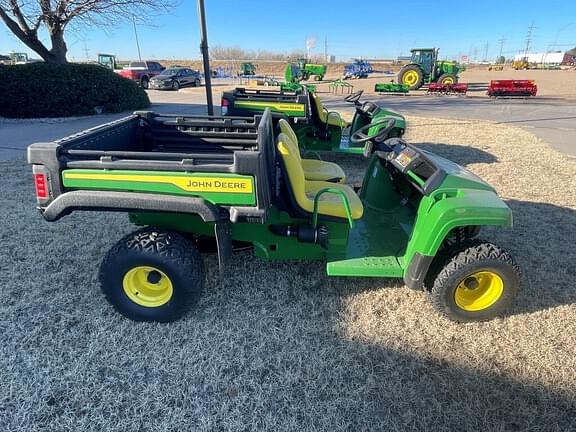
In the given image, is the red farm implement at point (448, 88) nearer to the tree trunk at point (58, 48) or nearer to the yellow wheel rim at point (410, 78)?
the yellow wheel rim at point (410, 78)

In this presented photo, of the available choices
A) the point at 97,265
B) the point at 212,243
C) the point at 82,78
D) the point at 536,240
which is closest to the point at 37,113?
the point at 82,78

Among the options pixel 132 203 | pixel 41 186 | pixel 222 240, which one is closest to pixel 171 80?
pixel 41 186

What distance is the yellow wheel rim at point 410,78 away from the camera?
20938mm

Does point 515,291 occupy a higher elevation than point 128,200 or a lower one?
lower

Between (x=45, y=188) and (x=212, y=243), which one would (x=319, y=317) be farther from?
(x=45, y=188)

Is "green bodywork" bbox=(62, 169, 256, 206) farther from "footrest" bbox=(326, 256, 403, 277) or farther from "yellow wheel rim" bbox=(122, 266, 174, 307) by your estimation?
"footrest" bbox=(326, 256, 403, 277)

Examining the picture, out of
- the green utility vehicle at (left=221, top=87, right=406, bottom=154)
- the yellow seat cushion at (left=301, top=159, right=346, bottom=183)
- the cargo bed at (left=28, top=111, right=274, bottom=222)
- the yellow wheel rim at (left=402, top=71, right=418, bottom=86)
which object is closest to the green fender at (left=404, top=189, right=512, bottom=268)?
the cargo bed at (left=28, top=111, right=274, bottom=222)

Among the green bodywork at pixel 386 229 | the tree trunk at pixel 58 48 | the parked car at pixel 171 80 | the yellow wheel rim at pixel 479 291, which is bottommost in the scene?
the yellow wheel rim at pixel 479 291

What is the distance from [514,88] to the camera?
17812 millimetres

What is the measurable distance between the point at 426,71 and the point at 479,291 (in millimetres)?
21235

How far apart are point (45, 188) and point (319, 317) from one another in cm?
185

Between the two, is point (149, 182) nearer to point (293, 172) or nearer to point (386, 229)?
point (293, 172)

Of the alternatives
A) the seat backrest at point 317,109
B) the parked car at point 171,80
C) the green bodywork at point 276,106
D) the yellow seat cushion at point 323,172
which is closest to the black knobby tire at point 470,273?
the yellow seat cushion at point 323,172

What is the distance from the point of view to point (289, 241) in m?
2.61
